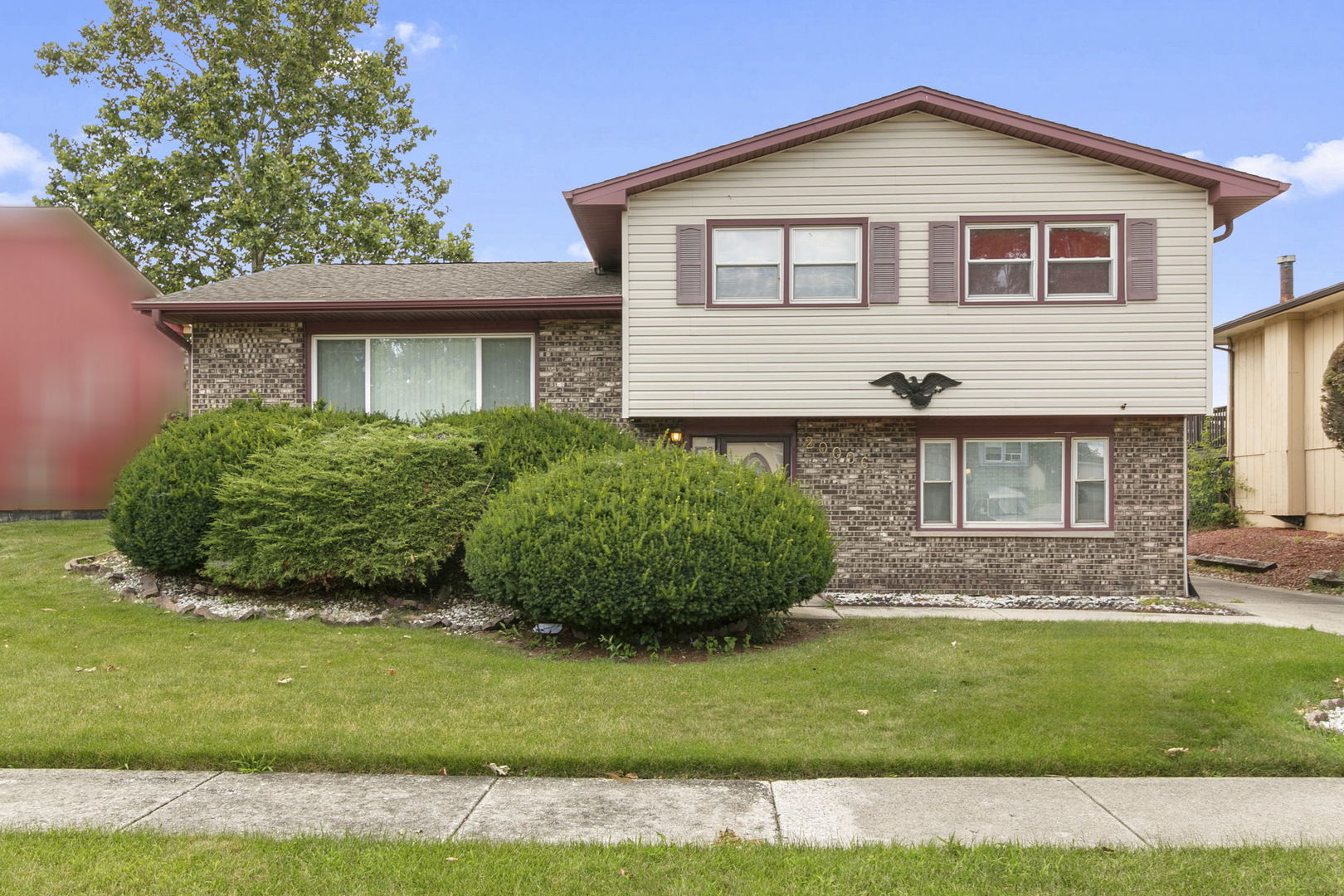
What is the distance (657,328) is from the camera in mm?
12375

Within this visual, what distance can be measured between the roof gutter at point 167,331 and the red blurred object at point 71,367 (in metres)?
0.26

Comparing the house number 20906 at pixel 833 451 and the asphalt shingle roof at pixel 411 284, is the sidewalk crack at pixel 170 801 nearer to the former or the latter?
the house number 20906 at pixel 833 451

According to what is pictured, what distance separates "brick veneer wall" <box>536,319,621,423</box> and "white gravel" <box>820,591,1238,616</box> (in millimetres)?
3983

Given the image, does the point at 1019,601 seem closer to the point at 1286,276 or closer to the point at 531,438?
the point at 531,438

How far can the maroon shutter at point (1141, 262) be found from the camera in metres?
12.1

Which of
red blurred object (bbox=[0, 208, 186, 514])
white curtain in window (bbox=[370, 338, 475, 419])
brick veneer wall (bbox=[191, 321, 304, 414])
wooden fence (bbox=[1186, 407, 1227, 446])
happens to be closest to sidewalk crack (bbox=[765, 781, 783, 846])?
white curtain in window (bbox=[370, 338, 475, 419])

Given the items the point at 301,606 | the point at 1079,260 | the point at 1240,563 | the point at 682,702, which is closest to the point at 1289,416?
the point at 1240,563

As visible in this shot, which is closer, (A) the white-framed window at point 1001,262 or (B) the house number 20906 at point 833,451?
(A) the white-framed window at point 1001,262

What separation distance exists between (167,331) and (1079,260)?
12.4m

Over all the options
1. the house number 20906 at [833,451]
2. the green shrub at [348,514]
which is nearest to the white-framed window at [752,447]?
the house number 20906 at [833,451]

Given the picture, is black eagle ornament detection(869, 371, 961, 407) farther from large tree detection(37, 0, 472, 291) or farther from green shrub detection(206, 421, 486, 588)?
large tree detection(37, 0, 472, 291)

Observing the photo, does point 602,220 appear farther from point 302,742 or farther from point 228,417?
point 302,742

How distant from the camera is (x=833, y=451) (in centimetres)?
1269

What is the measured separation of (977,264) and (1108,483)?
10.8 ft
